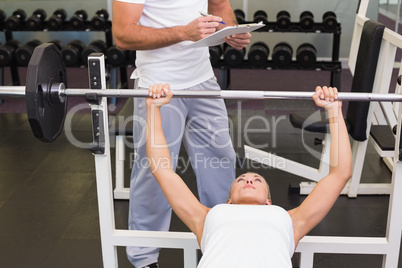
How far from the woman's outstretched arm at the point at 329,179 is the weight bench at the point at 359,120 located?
3.32ft

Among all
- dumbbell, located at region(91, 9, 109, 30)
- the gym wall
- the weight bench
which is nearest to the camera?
the weight bench

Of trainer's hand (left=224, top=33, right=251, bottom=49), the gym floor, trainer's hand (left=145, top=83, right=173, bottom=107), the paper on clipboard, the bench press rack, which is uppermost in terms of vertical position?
the paper on clipboard

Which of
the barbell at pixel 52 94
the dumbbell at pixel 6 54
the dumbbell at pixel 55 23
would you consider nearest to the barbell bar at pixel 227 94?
the barbell at pixel 52 94

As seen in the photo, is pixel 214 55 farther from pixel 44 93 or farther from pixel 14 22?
pixel 44 93

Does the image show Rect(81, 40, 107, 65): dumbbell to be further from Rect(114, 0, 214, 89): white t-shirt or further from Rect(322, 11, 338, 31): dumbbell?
Rect(114, 0, 214, 89): white t-shirt

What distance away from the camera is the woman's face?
1.51m

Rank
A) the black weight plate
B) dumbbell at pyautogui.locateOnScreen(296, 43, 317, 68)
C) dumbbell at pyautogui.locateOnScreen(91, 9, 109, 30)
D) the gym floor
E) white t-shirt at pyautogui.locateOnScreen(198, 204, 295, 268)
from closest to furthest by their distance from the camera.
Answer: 1. white t-shirt at pyautogui.locateOnScreen(198, 204, 295, 268)
2. the black weight plate
3. the gym floor
4. dumbbell at pyautogui.locateOnScreen(296, 43, 317, 68)
5. dumbbell at pyautogui.locateOnScreen(91, 9, 109, 30)

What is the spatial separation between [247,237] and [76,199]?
165cm

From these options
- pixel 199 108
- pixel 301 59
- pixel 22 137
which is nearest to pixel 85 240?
pixel 199 108

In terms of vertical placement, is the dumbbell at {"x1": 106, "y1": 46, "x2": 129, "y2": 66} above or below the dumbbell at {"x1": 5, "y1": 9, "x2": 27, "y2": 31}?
below

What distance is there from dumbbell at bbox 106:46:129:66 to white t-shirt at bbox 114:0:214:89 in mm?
2217

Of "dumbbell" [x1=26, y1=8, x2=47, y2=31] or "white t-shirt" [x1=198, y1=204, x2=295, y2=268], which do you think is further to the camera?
"dumbbell" [x1=26, y1=8, x2=47, y2=31]

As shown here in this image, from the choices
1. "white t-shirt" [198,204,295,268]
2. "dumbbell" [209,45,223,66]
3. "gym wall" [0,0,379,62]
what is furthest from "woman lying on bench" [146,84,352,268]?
"gym wall" [0,0,379,62]

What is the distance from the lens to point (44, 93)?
149 cm
